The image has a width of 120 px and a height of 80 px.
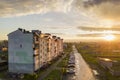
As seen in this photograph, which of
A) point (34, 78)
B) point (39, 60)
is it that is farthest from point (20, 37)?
point (34, 78)

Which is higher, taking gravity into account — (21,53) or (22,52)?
(22,52)

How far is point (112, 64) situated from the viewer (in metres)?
63.1

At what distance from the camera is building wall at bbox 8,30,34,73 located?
189 ft

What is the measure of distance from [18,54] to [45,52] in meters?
16.2

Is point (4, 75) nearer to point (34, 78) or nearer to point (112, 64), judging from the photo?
point (34, 78)

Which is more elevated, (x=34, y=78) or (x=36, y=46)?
(x=36, y=46)

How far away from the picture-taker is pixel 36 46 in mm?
61156

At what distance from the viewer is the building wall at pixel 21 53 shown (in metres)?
57.7

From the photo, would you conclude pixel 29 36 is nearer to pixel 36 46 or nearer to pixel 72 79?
pixel 36 46

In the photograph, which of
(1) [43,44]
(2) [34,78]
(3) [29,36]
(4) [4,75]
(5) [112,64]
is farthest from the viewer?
(1) [43,44]

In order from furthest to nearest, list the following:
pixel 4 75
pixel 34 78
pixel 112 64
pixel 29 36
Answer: pixel 112 64 → pixel 29 36 → pixel 4 75 → pixel 34 78

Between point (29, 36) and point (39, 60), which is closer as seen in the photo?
point (29, 36)

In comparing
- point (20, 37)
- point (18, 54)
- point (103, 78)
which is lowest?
point (103, 78)

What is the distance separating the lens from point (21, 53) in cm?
5831
